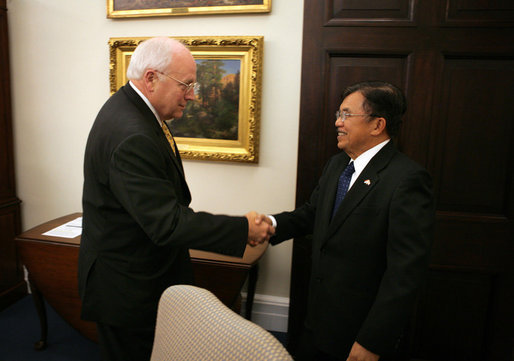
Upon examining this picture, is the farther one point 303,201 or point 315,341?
point 303,201

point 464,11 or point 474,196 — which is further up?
point 464,11

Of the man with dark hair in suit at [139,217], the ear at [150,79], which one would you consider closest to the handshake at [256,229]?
the man with dark hair in suit at [139,217]

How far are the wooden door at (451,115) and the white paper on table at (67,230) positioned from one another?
1708 mm

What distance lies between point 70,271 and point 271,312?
5.04ft

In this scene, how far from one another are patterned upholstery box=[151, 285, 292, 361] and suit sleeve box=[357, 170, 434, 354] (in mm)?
784

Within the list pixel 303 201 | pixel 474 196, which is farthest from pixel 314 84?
pixel 474 196

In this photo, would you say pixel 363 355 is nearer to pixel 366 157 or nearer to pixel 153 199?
pixel 366 157

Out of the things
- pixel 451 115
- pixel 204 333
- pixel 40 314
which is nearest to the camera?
pixel 204 333

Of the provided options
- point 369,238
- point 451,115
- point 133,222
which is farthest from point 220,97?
point 369,238

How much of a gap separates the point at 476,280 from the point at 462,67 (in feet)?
4.49

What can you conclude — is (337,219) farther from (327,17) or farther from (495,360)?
(495,360)

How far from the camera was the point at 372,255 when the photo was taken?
1564mm

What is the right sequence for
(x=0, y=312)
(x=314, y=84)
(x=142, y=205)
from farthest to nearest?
(x=0, y=312) < (x=314, y=84) < (x=142, y=205)

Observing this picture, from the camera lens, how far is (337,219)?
5.35 ft
